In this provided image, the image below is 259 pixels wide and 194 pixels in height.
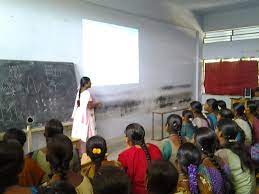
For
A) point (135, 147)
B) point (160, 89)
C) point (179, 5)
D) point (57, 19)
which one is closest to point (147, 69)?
point (160, 89)

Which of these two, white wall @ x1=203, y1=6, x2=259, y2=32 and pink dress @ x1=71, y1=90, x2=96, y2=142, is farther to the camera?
white wall @ x1=203, y1=6, x2=259, y2=32

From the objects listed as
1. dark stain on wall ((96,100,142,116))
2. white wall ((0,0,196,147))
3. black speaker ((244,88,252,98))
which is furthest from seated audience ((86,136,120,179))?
black speaker ((244,88,252,98))

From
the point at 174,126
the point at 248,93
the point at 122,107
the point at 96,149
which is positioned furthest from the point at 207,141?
the point at 248,93

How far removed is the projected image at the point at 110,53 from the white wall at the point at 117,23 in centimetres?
12

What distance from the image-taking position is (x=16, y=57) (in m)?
3.37

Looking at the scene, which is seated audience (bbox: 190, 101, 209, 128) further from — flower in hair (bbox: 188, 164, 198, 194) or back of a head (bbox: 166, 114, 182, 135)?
flower in hair (bbox: 188, 164, 198, 194)

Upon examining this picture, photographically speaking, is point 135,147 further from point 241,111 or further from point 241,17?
point 241,17

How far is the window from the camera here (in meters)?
6.61

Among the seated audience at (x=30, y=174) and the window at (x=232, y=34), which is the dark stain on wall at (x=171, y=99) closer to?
the window at (x=232, y=34)

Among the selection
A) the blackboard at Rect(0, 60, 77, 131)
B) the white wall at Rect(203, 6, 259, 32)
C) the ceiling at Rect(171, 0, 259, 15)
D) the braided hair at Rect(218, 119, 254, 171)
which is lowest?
the braided hair at Rect(218, 119, 254, 171)

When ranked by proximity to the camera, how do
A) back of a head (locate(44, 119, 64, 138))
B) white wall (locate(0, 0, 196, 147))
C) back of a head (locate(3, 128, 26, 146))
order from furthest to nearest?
1. white wall (locate(0, 0, 196, 147))
2. back of a head (locate(44, 119, 64, 138))
3. back of a head (locate(3, 128, 26, 146))

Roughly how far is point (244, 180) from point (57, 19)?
10.5ft

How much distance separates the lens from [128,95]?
5.17m

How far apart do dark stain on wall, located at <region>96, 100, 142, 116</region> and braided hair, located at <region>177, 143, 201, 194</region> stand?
3209mm
